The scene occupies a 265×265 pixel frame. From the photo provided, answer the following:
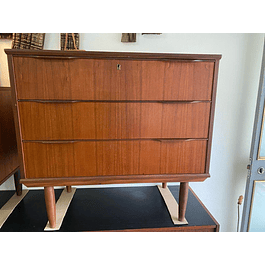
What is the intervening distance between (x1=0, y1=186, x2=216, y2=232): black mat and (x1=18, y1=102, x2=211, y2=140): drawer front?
1.90ft

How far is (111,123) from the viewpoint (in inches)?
43.3

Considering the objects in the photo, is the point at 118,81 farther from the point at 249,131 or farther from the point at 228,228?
the point at 228,228

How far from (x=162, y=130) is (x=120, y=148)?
0.87ft

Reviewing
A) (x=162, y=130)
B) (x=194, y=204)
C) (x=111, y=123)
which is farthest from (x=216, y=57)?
(x=194, y=204)

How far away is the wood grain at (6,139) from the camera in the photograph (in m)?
1.33

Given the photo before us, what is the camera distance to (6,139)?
138 centimetres

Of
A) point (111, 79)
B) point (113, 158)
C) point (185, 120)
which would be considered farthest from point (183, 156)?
point (111, 79)

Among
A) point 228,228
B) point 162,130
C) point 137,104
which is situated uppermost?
point 137,104

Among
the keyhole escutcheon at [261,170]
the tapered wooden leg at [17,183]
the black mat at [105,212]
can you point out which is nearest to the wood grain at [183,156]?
the black mat at [105,212]

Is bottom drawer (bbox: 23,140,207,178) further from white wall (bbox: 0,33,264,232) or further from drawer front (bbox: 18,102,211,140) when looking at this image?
white wall (bbox: 0,33,264,232)

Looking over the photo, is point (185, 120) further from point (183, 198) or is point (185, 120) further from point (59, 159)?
point (59, 159)

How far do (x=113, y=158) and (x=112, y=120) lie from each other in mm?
224

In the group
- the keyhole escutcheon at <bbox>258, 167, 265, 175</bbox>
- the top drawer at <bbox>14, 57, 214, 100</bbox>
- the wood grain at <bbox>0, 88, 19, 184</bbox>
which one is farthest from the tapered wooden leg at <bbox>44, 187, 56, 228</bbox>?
the keyhole escutcheon at <bbox>258, 167, 265, 175</bbox>

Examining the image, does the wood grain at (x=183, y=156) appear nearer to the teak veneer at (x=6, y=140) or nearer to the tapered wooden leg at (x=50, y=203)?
the tapered wooden leg at (x=50, y=203)
